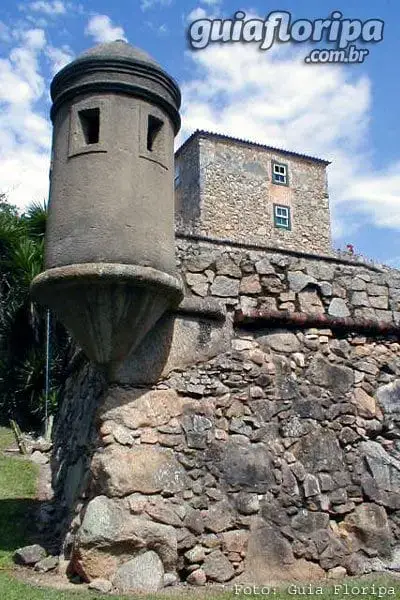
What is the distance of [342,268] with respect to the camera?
7488mm

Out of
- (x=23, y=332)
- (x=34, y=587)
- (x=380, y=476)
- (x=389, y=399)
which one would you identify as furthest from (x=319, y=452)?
(x=23, y=332)

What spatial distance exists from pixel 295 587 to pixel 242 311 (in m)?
2.63

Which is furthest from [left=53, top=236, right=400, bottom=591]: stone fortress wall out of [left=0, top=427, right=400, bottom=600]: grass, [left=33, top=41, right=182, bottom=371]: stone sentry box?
[left=33, top=41, right=182, bottom=371]: stone sentry box

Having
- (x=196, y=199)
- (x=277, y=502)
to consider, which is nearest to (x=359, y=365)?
(x=277, y=502)

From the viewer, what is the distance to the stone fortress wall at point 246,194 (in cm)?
2578

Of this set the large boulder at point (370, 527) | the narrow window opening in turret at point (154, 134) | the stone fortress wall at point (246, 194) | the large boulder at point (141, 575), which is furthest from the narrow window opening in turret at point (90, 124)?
the stone fortress wall at point (246, 194)

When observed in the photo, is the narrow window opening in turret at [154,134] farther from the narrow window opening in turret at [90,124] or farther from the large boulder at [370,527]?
the large boulder at [370,527]

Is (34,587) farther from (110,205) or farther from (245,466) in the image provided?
(110,205)

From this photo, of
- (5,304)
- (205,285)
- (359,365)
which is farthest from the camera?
(5,304)

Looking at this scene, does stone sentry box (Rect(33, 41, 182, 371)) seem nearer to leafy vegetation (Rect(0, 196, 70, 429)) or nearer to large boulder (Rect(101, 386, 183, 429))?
large boulder (Rect(101, 386, 183, 429))

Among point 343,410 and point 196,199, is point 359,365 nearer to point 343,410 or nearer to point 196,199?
point 343,410

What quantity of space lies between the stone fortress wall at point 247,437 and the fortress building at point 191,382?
0.6 inches

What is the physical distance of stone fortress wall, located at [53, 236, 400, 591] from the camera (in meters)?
5.73

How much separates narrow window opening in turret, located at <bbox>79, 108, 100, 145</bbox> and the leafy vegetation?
23.5ft
